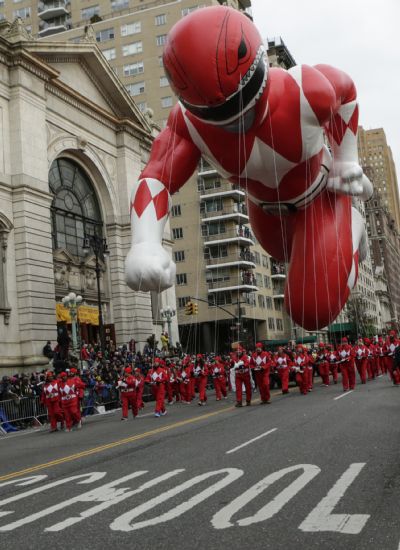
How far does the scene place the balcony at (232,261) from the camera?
59.3 meters

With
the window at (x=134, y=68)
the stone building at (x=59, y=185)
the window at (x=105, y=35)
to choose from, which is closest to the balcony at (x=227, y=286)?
the stone building at (x=59, y=185)

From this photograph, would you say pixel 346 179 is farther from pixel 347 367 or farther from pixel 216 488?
pixel 347 367

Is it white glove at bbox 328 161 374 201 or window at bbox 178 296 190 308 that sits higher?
window at bbox 178 296 190 308

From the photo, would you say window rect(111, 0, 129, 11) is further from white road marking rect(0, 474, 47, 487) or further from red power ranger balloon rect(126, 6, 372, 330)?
red power ranger balloon rect(126, 6, 372, 330)

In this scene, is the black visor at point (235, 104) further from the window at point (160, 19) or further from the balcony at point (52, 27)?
the balcony at point (52, 27)

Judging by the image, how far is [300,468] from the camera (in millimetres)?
8328

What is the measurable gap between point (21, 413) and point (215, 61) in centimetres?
1815

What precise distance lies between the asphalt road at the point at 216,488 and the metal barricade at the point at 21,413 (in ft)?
20.4

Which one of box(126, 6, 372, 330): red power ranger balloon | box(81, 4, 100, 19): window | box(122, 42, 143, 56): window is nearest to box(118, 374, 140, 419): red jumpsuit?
box(126, 6, 372, 330): red power ranger balloon

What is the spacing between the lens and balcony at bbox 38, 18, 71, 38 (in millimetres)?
68688

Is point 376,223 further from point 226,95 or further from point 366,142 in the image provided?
point 226,95

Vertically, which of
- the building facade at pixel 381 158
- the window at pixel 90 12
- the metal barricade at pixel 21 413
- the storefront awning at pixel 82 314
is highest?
the building facade at pixel 381 158

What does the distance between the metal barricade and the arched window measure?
13.6m

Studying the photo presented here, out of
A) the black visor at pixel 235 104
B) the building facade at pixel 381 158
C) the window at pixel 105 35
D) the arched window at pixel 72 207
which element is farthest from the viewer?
the building facade at pixel 381 158
